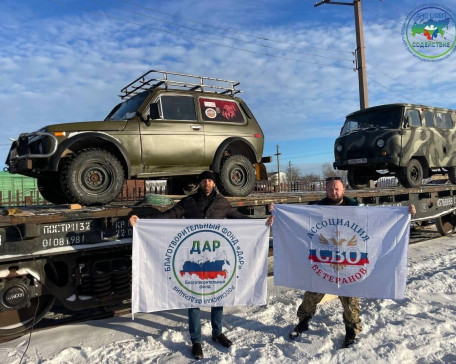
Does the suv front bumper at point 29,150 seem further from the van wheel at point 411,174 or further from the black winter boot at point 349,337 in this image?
the van wheel at point 411,174

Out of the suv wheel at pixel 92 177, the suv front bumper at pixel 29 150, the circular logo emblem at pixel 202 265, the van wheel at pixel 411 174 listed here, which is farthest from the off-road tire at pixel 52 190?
the van wheel at pixel 411 174

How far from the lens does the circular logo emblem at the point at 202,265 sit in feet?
13.1

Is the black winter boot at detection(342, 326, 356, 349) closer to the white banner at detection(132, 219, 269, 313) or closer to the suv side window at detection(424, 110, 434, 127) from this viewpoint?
the white banner at detection(132, 219, 269, 313)

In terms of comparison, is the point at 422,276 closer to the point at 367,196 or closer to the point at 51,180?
the point at 367,196

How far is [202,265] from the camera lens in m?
4.03

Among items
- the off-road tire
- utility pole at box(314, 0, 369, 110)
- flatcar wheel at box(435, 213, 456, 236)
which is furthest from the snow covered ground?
utility pole at box(314, 0, 369, 110)

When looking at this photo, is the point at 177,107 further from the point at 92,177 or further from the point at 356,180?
the point at 356,180

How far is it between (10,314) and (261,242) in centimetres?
299

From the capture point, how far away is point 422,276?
607cm

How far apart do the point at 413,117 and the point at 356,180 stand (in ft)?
6.99

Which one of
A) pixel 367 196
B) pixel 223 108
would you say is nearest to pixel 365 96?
pixel 367 196

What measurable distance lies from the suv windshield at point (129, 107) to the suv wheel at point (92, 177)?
1034 mm

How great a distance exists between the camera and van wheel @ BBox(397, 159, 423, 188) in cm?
917

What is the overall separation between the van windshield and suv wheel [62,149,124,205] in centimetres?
666
